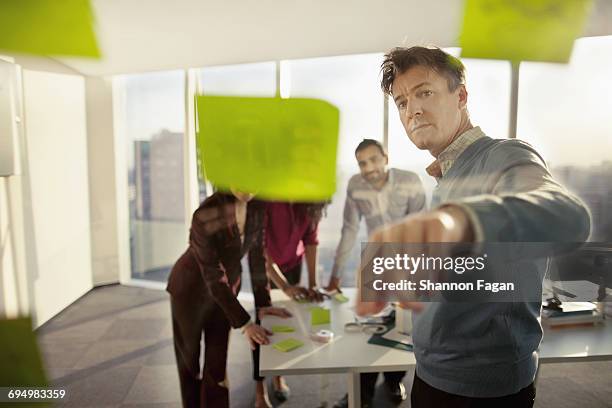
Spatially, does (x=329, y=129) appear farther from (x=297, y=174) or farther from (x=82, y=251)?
(x=82, y=251)

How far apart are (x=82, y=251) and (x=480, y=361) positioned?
37.3 inches

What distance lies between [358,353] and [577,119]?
2.62 ft

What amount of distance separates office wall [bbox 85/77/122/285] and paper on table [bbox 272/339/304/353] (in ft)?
1.84

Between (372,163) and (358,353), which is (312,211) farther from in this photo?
(358,353)

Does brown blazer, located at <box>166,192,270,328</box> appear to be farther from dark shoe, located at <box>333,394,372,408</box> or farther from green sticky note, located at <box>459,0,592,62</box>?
dark shoe, located at <box>333,394,372,408</box>

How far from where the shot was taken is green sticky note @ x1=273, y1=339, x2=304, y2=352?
1.03 m

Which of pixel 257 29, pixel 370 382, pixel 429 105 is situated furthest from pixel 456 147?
pixel 370 382

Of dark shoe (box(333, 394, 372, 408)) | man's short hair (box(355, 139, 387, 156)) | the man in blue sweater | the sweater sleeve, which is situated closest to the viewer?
the sweater sleeve

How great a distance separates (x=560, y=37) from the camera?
26.2 inches

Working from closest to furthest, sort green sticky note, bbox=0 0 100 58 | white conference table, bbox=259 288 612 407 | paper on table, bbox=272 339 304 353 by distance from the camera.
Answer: green sticky note, bbox=0 0 100 58 < white conference table, bbox=259 288 612 407 < paper on table, bbox=272 339 304 353

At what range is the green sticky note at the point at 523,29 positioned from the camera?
0.65 m

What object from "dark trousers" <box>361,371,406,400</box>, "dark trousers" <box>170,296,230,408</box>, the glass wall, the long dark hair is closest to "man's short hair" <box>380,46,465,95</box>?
the glass wall

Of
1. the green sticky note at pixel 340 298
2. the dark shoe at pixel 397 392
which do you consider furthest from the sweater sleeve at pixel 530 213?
the dark shoe at pixel 397 392

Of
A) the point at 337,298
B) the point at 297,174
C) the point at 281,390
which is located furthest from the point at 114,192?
the point at 281,390
